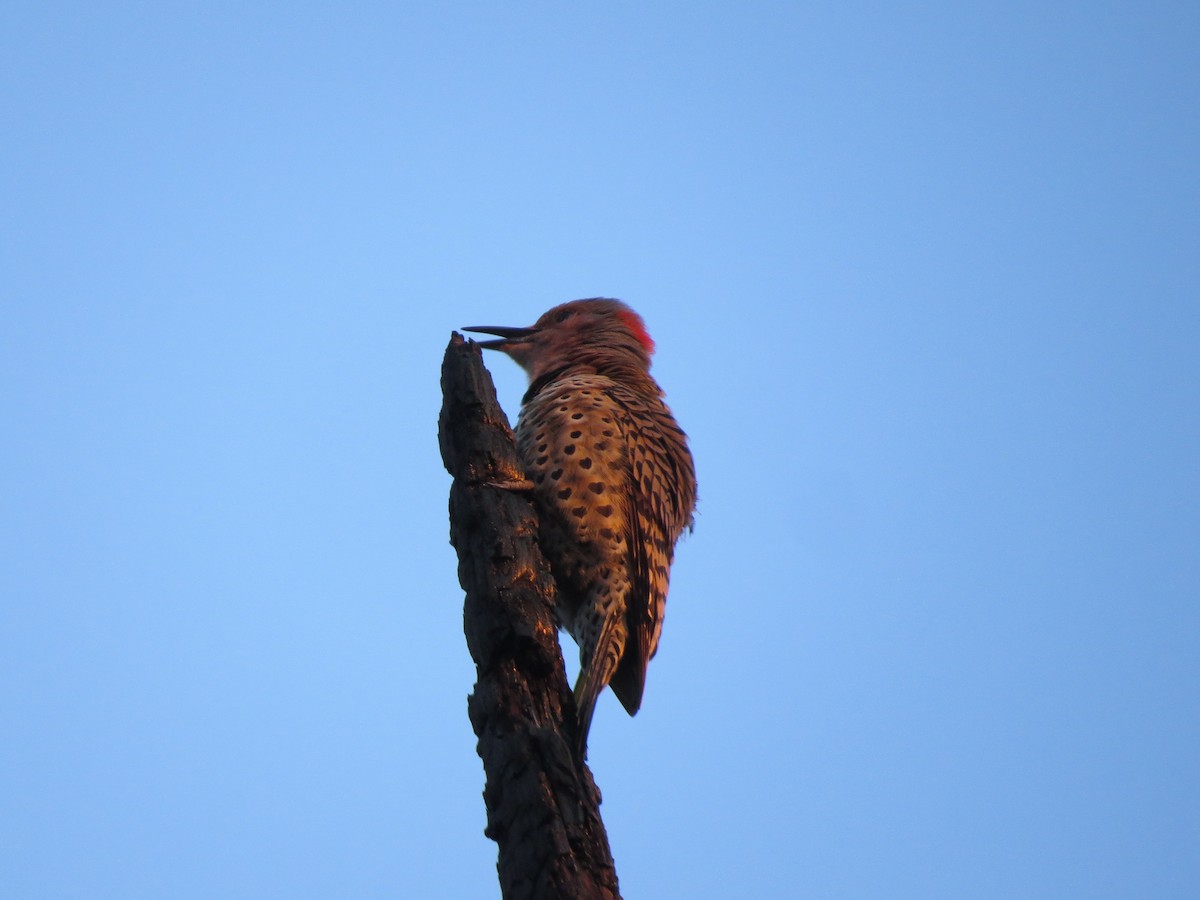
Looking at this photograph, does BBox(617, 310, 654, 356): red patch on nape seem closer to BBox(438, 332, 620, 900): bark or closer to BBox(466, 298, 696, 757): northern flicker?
BBox(466, 298, 696, 757): northern flicker

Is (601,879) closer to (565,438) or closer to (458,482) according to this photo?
(458,482)

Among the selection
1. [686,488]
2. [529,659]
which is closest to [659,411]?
[686,488]

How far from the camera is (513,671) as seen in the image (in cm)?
393

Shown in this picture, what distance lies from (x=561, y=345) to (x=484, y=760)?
3.70 meters

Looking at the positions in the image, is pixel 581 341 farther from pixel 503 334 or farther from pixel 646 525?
pixel 646 525

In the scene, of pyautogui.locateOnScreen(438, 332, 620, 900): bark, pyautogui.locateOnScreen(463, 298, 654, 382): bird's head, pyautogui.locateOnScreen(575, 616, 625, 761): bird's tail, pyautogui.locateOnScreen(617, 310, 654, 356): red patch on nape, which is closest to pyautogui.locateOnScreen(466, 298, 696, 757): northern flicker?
pyautogui.locateOnScreen(575, 616, 625, 761): bird's tail

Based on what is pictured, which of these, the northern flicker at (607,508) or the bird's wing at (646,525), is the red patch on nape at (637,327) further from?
the bird's wing at (646,525)

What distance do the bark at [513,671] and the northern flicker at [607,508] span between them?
23.1 inches

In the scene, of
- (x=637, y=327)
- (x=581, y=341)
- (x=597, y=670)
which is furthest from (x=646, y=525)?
(x=637, y=327)

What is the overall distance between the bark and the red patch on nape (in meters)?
2.71

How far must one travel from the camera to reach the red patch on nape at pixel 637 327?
7384 mm

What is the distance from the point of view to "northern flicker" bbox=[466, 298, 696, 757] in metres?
5.24

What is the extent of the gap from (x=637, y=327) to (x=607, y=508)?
2.42 m

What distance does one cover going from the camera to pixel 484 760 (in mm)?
3707
